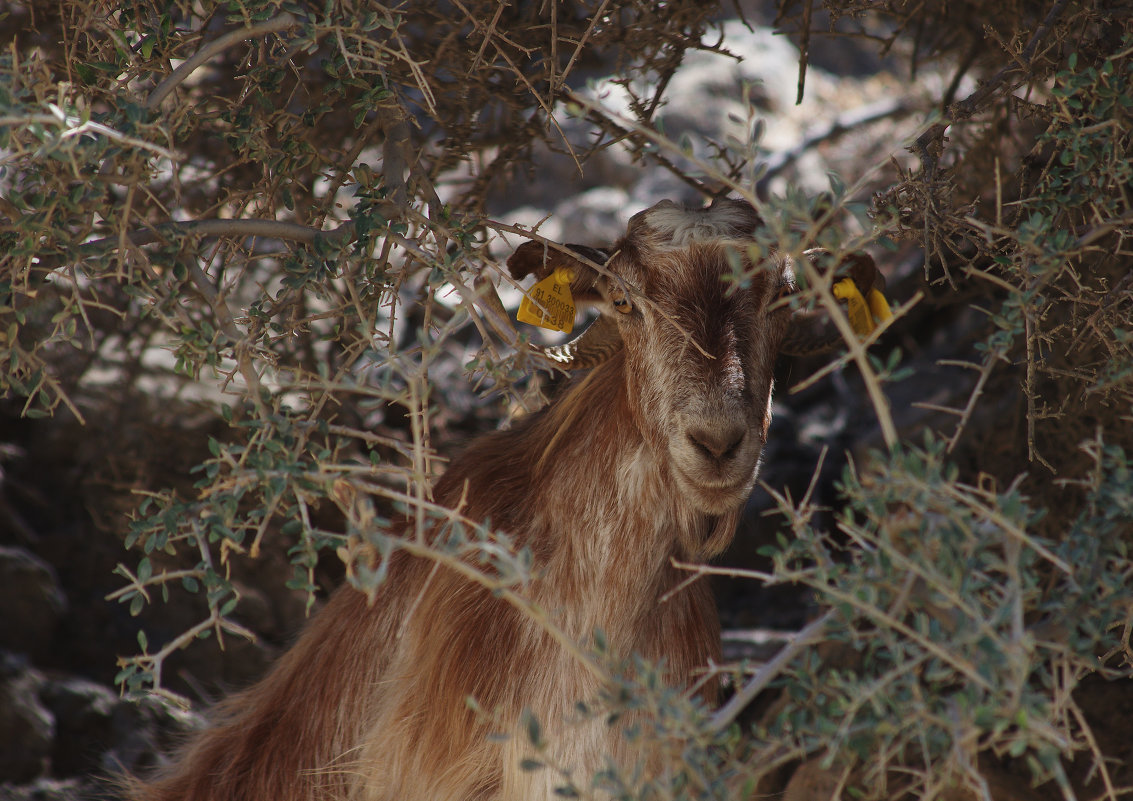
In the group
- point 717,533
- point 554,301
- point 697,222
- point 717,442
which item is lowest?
point 717,533

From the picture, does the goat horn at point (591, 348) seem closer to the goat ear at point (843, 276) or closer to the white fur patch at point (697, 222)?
the white fur patch at point (697, 222)

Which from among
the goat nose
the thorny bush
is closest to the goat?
the goat nose

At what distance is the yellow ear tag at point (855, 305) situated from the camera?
3.53 m

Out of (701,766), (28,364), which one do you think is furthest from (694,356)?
(28,364)

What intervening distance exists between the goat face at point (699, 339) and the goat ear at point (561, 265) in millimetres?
77

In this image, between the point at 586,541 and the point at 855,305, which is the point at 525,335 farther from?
the point at 855,305

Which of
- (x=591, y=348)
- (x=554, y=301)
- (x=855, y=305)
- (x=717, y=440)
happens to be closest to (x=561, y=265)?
(x=554, y=301)

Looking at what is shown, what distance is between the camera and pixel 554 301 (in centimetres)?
348

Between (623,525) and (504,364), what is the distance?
66 cm

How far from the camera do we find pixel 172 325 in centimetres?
262

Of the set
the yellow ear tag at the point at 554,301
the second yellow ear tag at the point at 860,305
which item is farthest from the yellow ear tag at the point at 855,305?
the yellow ear tag at the point at 554,301

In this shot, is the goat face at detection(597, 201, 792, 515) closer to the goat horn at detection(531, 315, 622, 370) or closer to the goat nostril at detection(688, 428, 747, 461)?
the goat nostril at detection(688, 428, 747, 461)

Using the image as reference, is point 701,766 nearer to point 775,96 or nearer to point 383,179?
point 383,179

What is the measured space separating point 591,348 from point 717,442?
917 mm
